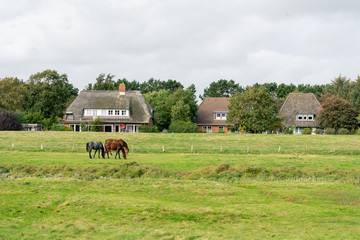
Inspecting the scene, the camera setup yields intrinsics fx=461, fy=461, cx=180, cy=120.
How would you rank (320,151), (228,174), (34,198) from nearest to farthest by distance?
1. (34,198)
2. (228,174)
3. (320,151)

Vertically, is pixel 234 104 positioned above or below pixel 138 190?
above

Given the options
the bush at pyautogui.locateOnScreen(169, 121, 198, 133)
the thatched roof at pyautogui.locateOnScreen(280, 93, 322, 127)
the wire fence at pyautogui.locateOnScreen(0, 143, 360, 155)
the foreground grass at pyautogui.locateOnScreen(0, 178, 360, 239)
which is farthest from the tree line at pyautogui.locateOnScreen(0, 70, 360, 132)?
the foreground grass at pyautogui.locateOnScreen(0, 178, 360, 239)

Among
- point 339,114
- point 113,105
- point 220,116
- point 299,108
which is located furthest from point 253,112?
point 220,116

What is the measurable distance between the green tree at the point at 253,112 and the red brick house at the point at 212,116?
96.3ft

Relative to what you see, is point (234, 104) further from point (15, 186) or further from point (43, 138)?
point (15, 186)

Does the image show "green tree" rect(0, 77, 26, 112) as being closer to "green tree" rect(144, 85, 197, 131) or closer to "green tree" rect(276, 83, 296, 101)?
"green tree" rect(144, 85, 197, 131)

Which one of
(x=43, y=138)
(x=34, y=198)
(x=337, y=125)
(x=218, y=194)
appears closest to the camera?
(x=34, y=198)

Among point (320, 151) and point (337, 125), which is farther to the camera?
point (337, 125)

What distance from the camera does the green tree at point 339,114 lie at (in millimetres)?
85688

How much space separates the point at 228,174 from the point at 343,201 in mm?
9814

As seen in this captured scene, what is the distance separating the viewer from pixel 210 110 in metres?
114

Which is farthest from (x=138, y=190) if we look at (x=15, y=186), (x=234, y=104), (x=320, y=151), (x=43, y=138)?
(x=234, y=104)

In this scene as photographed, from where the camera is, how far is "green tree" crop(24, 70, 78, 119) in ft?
351

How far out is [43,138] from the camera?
63188 mm
